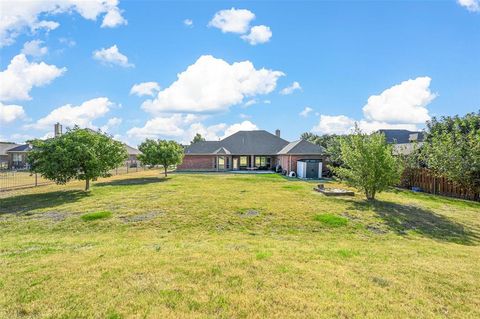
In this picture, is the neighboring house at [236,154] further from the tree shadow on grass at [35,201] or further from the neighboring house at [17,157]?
the neighboring house at [17,157]

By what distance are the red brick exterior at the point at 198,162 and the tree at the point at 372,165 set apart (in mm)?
26608

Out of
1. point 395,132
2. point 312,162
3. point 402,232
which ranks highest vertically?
point 395,132

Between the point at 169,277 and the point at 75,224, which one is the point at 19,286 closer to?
the point at 169,277

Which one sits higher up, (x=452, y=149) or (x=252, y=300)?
(x=452, y=149)

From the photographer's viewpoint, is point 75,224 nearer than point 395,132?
Yes

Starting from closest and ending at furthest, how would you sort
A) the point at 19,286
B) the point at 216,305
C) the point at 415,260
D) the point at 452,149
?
the point at 216,305 → the point at 19,286 → the point at 415,260 → the point at 452,149

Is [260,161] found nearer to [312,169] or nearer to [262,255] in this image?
[312,169]

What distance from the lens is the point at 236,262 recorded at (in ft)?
19.8

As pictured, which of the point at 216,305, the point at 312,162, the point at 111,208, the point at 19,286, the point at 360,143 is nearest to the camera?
the point at 216,305

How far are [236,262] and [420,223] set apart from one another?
917cm

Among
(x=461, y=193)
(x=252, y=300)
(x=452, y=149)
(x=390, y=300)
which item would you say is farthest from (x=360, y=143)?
(x=252, y=300)

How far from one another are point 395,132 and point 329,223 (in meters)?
51.5

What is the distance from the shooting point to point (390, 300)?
4.54 m

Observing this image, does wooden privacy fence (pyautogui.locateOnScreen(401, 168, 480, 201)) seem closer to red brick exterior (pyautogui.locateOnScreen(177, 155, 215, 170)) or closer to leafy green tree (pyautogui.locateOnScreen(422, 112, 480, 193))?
leafy green tree (pyautogui.locateOnScreen(422, 112, 480, 193))
